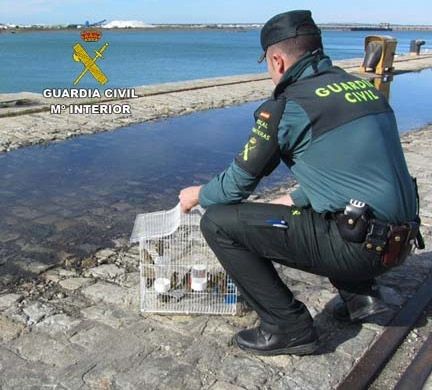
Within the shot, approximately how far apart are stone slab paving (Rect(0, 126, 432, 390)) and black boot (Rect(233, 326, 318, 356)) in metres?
0.05

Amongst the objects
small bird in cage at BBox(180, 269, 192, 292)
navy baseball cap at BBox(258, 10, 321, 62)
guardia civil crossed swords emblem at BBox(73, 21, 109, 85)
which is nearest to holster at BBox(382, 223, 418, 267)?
navy baseball cap at BBox(258, 10, 321, 62)

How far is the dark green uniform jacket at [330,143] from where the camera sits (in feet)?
10.4

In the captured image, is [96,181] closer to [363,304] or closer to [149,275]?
[149,275]

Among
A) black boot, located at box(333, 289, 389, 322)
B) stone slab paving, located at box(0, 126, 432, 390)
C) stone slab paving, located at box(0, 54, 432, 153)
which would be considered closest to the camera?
stone slab paving, located at box(0, 126, 432, 390)

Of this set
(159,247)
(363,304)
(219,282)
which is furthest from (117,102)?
(363,304)

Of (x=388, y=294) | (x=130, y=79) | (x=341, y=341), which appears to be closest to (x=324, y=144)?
(x=341, y=341)

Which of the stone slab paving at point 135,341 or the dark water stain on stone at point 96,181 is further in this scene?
the dark water stain on stone at point 96,181

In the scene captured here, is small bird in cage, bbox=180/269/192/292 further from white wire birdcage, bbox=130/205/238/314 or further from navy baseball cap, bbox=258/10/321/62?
navy baseball cap, bbox=258/10/321/62

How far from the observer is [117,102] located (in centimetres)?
1494

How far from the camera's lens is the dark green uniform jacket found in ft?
10.4

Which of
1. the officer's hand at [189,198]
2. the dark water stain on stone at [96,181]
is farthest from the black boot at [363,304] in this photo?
the dark water stain on stone at [96,181]

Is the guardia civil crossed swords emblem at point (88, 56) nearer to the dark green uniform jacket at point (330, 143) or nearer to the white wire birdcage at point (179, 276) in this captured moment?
the white wire birdcage at point (179, 276)

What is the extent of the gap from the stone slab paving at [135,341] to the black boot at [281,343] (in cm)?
5

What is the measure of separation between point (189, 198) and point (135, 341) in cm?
100
